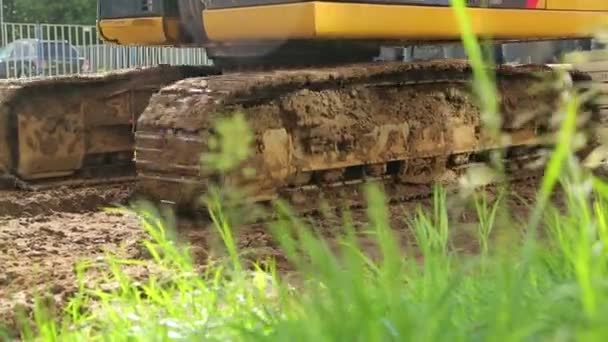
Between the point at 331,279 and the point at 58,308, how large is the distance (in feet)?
4.57

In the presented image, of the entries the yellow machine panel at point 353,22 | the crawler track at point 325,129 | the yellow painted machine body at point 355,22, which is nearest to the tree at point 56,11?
the yellow painted machine body at point 355,22

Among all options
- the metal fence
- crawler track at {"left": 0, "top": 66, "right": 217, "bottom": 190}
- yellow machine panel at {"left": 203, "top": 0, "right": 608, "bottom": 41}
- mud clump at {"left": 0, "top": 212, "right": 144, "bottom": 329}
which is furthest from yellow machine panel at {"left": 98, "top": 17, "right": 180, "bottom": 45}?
the metal fence

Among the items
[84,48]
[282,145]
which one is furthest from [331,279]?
[84,48]

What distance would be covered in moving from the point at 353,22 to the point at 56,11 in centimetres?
2961

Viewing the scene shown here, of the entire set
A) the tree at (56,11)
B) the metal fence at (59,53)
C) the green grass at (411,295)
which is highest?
the tree at (56,11)

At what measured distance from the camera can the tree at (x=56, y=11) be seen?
106 ft

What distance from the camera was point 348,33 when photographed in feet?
16.9

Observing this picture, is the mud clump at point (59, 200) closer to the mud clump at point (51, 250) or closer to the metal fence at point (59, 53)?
the mud clump at point (51, 250)

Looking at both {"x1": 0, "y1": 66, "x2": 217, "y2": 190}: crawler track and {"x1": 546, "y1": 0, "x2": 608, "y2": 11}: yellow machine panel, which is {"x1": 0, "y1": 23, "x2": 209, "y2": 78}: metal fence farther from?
{"x1": 546, "y1": 0, "x2": 608, "y2": 11}: yellow machine panel

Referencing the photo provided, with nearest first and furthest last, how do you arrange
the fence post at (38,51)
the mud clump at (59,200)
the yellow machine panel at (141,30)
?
the mud clump at (59,200) → the yellow machine panel at (141,30) → the fence post at (38,51)

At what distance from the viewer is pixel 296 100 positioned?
17.3 feet

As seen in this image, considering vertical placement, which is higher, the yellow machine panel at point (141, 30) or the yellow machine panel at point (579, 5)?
the yellow machine panel at point (579, 5)

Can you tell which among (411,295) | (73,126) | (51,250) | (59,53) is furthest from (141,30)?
(59,53)

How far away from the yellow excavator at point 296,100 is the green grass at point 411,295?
203 cm
